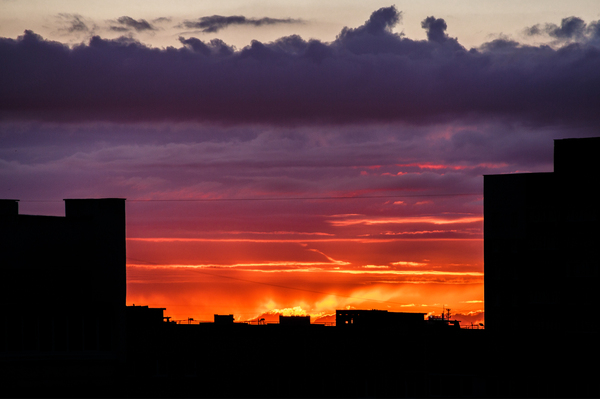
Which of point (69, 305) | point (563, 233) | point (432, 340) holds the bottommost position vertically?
point (432, 340)

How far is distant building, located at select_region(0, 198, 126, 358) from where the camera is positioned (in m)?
42.5

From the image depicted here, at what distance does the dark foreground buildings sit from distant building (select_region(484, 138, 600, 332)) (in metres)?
0.12

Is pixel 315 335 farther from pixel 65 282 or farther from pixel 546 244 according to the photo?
pixel 65 282

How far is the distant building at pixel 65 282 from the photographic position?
42.5 m

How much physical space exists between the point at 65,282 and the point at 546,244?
1908 inches

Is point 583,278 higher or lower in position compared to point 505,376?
higher

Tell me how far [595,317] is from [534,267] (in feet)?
24.6

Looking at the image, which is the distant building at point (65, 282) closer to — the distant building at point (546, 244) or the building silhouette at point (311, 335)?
the building silhouette at point (311, 335)

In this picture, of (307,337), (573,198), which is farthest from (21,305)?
(573,198)

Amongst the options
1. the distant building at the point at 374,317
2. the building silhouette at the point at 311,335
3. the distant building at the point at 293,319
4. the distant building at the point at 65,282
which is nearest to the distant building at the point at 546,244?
the building silhouette at the point at 311,335

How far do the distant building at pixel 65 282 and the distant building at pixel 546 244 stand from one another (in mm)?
42784

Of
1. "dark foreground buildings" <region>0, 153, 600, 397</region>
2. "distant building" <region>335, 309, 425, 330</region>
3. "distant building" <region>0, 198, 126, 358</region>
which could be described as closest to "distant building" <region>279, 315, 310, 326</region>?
"distant building" <region>335, 309, 425, 330</region>

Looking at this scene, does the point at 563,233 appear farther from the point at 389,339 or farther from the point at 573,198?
the point at 389,339

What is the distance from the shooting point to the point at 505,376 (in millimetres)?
61031
